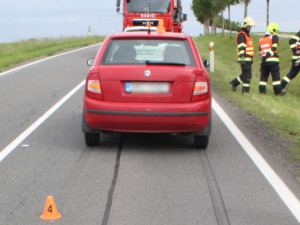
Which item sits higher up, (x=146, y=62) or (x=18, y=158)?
(x=146, y=62)

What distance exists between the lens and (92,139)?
844 cm

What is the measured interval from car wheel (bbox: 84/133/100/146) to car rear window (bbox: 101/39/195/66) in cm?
101

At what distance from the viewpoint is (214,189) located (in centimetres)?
639

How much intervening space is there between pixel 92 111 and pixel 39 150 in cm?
96

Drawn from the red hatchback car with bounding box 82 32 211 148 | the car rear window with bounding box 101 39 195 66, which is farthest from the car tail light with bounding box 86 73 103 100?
the car rear window with bounding box 101 39 195 66

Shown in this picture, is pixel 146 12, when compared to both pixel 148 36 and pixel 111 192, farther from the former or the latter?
pixel 111 192

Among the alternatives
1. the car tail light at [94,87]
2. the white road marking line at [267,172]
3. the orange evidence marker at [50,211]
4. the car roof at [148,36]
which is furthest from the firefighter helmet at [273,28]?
the orange evidence marker at [50,211]

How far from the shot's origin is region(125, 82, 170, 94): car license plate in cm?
787

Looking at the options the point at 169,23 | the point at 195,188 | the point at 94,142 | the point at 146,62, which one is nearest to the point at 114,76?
the point at 146,62

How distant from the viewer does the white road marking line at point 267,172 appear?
19.4ft

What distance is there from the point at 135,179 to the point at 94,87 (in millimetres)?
1739

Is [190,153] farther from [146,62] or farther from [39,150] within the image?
[39,150]

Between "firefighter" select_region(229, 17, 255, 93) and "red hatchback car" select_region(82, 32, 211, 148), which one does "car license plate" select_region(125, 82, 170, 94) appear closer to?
"red hatchback car" select_region(82, 32, 211, 148)

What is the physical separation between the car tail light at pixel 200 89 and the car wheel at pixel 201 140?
2.06 feet
